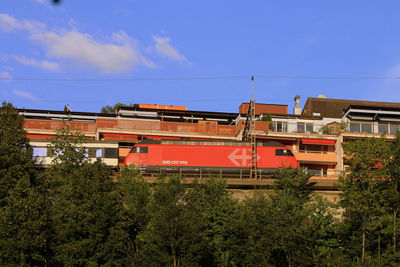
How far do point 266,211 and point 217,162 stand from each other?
19105 mm

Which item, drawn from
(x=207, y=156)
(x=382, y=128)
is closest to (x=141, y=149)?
(x=207, y=156)

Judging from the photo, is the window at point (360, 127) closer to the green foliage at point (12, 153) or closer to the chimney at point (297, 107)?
the chimney at point (297, 107)

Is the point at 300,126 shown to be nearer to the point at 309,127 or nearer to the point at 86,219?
the point at 309,127

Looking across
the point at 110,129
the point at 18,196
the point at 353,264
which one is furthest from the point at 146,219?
the point at 110,129

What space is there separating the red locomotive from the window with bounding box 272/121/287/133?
10356mm

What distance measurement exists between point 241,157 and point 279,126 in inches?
531

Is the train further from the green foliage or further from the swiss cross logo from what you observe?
the swiss cross logo

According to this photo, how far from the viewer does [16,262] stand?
36.5 m

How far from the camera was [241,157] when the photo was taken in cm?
6062

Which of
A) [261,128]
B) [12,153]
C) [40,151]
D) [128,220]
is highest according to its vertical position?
[261,128]

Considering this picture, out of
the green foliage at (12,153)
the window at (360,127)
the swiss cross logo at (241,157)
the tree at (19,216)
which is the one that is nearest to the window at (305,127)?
the window at (360,127)

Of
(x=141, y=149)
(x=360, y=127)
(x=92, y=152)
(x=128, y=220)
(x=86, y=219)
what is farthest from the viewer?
(x=360, y=127)

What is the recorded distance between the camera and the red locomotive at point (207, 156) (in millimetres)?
59844

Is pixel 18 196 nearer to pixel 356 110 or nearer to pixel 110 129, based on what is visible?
pixel 110 129
